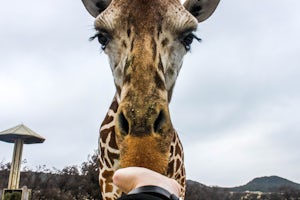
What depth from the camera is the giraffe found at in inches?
100.0

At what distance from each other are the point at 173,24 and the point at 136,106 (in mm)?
1032

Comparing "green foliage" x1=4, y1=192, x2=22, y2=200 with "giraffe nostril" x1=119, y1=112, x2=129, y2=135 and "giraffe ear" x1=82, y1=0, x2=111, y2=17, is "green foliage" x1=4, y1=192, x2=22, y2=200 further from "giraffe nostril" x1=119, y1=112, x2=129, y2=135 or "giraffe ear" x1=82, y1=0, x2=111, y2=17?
"giraffe nostril" x1=119, y1=112, x2=129, y2=135

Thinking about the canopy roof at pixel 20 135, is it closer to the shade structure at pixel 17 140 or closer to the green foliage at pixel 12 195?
the shade structure at pixel 17 140

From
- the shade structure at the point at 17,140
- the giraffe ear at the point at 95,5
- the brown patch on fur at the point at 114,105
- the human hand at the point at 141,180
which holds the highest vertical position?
the shade structure at the point at 17,140

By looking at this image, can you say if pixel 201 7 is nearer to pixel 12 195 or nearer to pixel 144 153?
pixel 144 153

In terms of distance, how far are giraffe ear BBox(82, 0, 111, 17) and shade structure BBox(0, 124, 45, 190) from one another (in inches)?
481

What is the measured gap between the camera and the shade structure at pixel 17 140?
1511 centimetres

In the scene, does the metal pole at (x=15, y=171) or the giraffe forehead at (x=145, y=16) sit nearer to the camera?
the giraffe forehead at (x=145, y=16)

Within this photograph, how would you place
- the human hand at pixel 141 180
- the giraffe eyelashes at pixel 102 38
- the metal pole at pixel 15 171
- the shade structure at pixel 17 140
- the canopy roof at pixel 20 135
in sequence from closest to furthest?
1. the human hand at pixel 141 180
2. the giraffe eyelashes at pixel 102 38
3. the metal pole at pixel 15 171
4. the shade structure at pixel 17 140
5. the canopy roof at pixel 20 135

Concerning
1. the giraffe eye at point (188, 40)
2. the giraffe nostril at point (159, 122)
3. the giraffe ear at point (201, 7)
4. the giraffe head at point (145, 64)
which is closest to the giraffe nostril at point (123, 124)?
the giraffe head at point (145, 64)

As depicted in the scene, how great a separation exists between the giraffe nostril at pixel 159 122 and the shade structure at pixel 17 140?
45.8ft

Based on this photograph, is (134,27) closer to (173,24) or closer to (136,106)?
(173,24)

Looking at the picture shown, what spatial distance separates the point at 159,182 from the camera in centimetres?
108

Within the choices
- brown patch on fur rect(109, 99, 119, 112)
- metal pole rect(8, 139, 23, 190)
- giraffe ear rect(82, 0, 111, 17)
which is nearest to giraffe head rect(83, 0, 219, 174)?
brown patch on fur rect(109, 99, 119, 112)
